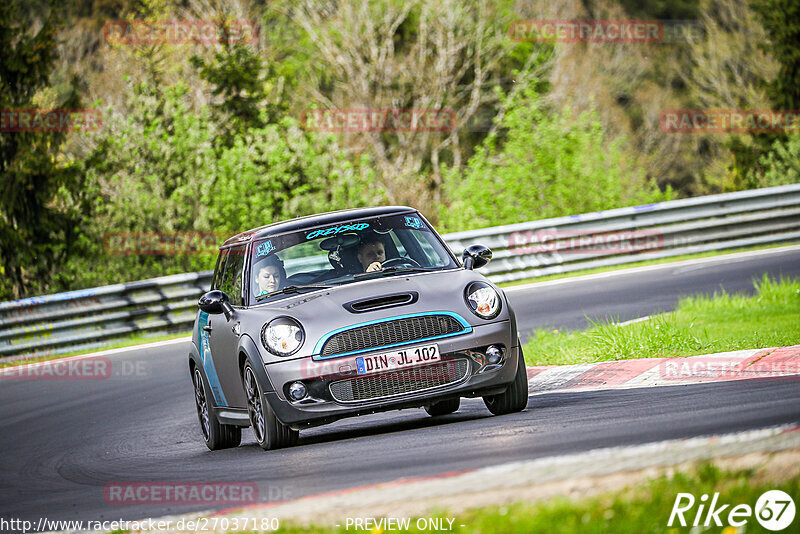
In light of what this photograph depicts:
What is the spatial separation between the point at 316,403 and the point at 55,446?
11.4ft

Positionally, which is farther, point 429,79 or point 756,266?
point 429,79

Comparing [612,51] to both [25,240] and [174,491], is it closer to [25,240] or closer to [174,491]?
[25,240]

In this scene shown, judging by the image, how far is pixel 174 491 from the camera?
6875 mm

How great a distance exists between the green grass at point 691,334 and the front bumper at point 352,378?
9.94ft

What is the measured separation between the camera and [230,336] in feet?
28.3

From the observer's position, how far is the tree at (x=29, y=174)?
21984 mm

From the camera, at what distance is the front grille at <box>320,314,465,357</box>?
7.75 meters

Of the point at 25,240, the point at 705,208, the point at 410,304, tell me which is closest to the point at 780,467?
the point at 410,304
